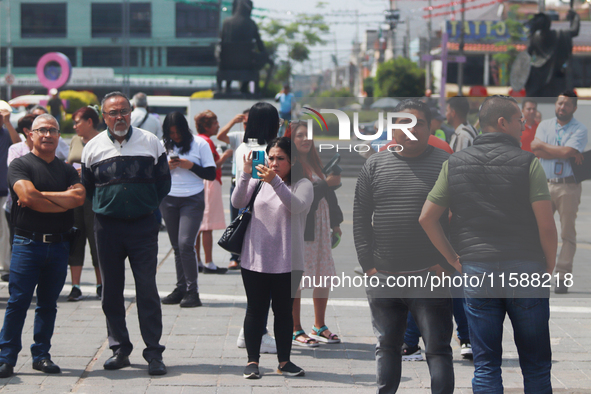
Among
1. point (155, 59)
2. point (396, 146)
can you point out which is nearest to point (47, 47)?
point (155, 59)

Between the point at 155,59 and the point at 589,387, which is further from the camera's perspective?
the point at 155,59

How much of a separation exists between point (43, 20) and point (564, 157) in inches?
2609

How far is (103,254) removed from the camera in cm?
498

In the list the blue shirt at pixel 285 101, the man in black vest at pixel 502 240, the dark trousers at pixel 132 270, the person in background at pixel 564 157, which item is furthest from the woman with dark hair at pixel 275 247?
the blue shirt at pixel 285 101

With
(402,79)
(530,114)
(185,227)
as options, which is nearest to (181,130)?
(185,227)

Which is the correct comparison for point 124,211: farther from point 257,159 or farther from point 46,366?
point 46,366

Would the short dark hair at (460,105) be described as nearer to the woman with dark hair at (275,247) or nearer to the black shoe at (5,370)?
the woman with dark hair at (275,247)

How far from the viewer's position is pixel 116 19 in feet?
Result: 213

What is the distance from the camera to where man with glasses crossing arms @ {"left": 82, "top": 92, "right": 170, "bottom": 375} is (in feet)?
16.0

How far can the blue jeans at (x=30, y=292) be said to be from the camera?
4.84 m

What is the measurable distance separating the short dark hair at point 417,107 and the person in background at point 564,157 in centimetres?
137

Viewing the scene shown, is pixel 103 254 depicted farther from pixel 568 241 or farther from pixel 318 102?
pixel 568 241

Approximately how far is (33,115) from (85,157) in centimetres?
244

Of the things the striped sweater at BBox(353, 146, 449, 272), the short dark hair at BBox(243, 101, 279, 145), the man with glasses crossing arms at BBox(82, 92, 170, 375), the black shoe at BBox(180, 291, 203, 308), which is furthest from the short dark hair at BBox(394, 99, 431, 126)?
the black shoe at BBox(180, 291, 203, 308)
